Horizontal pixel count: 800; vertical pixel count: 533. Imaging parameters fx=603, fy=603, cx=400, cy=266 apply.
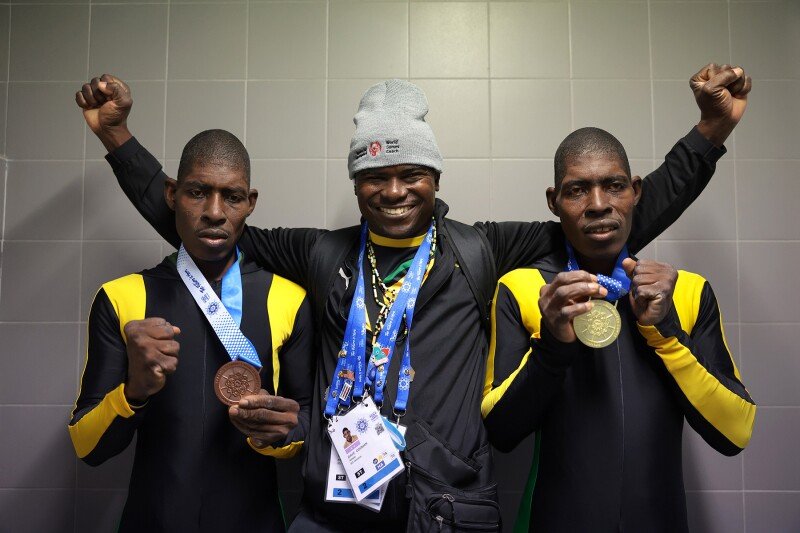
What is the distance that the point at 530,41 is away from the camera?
269 cm

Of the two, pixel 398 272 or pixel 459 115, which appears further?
pixel 459 115

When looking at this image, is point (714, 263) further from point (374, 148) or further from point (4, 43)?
point (4, 43)

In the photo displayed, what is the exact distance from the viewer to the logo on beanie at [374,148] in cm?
190

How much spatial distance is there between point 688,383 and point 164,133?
2.29 meters

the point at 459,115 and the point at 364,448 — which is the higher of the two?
the point at 459,115

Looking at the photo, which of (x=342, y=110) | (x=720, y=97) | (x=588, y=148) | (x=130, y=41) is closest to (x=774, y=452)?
(x=720, y=97)

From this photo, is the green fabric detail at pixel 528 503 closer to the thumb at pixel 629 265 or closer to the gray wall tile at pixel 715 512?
the thumb at pixel 629 265

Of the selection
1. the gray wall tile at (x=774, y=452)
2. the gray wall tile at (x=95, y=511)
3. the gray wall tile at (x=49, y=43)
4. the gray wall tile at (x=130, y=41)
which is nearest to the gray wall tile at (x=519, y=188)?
the gray wall tile at (x=774, y=452)

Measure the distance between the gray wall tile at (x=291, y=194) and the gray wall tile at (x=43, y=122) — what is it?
0.84m

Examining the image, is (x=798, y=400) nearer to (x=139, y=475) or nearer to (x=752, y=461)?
(x=752, y=461)

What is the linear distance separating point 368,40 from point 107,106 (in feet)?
3.76

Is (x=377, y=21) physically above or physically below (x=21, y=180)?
above

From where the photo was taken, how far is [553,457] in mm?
1808

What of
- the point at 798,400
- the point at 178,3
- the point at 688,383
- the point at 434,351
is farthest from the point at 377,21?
the point at 798,400
